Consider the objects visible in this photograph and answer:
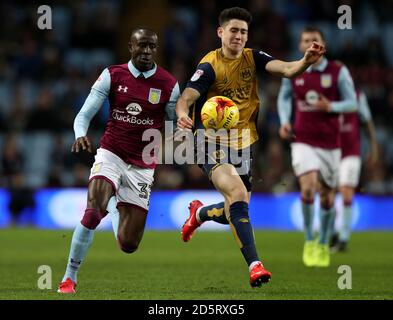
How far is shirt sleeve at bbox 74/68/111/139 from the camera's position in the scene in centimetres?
783

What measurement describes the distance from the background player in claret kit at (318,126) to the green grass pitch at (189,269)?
2.29ft

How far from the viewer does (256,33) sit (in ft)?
68.1

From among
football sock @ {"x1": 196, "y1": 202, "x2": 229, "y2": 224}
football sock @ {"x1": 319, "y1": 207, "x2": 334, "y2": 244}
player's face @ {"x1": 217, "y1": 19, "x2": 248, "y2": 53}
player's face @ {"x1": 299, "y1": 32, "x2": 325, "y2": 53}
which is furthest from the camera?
football sock @ {"x1": 319, "y1": 207, "x2": 334, "y2": 244}

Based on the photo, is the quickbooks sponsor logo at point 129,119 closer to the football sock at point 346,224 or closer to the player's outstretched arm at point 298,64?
the player's outstretched arm at point 298,64

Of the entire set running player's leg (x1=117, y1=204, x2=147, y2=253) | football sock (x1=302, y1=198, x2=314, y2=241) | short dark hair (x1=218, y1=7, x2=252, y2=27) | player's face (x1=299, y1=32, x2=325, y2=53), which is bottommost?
running player's leg (x1=117, y1=204, x2=147, y2=253)

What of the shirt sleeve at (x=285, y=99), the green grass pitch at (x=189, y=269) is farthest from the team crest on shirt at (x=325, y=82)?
the green grass pitch at (x=189, y=269)

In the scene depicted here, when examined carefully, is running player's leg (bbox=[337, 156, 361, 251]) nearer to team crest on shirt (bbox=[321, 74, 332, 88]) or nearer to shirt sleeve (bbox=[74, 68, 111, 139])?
team crest on shirt (bbox=[321, 74, 332, 88])

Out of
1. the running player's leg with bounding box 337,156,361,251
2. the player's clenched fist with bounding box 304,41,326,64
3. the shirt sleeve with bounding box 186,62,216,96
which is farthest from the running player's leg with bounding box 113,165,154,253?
the running player's leg with bounding box 337,156,361,251

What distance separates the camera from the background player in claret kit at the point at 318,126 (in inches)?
429

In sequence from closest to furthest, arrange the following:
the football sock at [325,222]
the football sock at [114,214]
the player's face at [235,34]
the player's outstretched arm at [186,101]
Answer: the player's outstretched arm at [186,101], the player's face at [235,34], the football sock at [114,214], the football sock at [325,222]

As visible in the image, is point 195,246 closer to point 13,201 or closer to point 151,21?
point 13,201

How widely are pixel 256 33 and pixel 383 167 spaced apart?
4.44 meters

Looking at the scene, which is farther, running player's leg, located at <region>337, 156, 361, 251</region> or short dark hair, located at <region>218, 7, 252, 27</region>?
running player's leg, located at <region>337, 156, 361, 251</region>

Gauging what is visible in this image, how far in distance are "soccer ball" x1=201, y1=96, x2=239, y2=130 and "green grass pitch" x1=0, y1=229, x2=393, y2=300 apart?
1419mm
